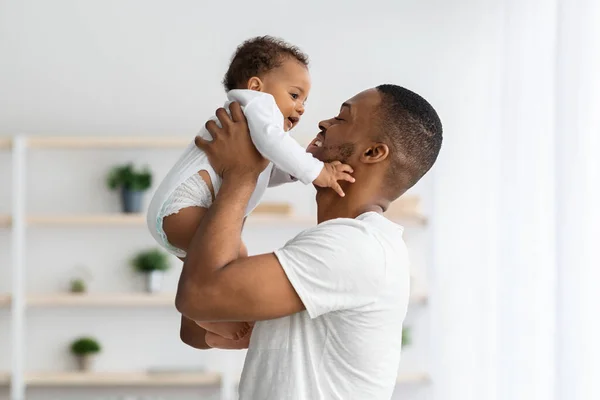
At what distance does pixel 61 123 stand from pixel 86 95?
196 millimetres

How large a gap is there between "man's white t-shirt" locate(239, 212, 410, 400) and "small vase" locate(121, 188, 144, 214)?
3.13 m

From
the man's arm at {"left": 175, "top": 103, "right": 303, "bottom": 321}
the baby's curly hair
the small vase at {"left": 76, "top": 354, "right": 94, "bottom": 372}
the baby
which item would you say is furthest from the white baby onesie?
the small vase at {"left": 76, "top": 354, "right": 94, "bottom": 372}

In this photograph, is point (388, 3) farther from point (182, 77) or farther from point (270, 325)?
point (270, 325)

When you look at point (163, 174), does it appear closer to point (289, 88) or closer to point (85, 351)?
point (85, 351)

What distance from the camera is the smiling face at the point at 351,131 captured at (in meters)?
1.71

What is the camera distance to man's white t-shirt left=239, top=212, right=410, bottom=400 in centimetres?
151

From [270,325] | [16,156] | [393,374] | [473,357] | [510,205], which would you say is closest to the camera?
[270,325]

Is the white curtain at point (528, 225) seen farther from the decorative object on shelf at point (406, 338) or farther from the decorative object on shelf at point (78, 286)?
the decorative object on shelf at point (78, 286)

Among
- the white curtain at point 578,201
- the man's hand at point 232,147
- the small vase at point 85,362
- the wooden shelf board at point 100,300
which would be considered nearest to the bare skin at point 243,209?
the man's hand at point 232,147

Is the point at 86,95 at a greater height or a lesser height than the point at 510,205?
greater

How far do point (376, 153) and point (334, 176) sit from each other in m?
0.09

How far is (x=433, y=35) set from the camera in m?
4.98

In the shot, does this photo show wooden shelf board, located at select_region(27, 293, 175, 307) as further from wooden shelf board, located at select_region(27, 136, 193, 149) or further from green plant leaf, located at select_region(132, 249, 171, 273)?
wooden shelf board, located at select_region(27, 136, 193, 149)

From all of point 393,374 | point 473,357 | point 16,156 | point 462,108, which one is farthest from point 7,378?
point 393,374
